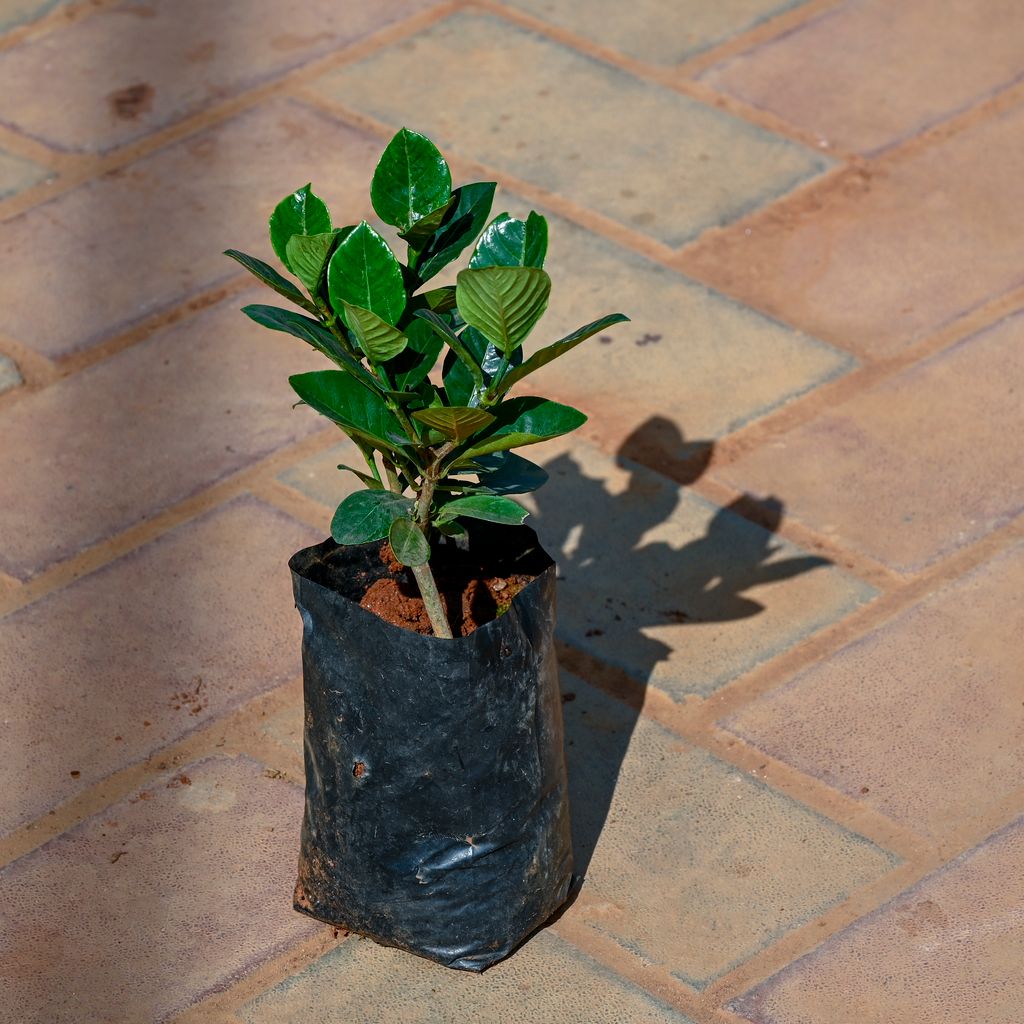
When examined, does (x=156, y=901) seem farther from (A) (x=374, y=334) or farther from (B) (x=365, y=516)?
(A) (x=374, y=334)

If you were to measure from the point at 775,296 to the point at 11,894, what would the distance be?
1920 millimetres

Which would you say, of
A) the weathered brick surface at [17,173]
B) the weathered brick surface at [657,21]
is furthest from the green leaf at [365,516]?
the weathered brick surface at [657,21]

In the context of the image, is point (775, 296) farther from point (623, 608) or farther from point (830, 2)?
point (830, 2)

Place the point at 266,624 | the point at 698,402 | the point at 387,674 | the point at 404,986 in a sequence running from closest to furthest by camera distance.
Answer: the point at 387,674
the point at 404,986
the point at 266,624
the point at 698,402

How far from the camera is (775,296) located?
373cm

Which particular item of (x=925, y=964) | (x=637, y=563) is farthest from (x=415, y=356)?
(x=925, y=964)

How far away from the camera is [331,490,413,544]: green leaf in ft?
7.24

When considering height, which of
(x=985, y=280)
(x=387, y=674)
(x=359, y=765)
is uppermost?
(x=387, y=674)

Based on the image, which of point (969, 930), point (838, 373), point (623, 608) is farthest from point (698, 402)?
point (969, 930)

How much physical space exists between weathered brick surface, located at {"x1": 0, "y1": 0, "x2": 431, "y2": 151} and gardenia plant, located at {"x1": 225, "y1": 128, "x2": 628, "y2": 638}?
2153mm

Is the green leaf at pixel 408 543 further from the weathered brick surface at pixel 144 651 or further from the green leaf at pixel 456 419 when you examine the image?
the weathered brick surface at pixel 144 651

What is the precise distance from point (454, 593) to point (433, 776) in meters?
0.24

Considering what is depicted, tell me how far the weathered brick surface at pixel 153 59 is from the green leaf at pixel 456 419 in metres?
2.35

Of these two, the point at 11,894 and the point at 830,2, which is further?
the point at 830,2
